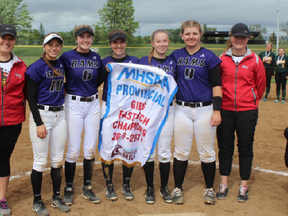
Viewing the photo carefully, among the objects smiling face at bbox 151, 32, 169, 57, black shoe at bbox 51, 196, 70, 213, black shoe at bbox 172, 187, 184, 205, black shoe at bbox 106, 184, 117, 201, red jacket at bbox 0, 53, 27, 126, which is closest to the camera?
red jacket at bbox 0, 53, 27, 126

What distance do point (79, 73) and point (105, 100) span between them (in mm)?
513

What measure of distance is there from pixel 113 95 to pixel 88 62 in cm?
54

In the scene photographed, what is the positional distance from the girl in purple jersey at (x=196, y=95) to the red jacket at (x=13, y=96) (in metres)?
1.93

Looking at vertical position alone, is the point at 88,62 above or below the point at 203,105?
above

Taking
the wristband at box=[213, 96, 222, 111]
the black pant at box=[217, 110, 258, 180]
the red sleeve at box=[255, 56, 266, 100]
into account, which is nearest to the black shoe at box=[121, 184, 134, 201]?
the black pant at box=[217, 110, 258, 180]

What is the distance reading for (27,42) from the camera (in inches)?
2036

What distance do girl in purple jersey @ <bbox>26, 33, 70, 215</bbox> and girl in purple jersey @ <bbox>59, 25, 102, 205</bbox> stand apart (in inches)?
5.0

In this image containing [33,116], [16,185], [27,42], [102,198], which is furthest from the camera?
[27,42]

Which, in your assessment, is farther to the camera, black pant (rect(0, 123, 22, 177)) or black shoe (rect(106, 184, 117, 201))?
black shoe (rect(106, 184, 117, 201))

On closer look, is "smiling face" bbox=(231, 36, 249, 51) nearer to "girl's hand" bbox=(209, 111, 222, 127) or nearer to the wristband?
the wristband

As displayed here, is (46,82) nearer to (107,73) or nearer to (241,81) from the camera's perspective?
(107,73)

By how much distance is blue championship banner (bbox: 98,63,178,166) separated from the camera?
11.7 ft

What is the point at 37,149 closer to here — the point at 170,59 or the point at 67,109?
the point at 67,109

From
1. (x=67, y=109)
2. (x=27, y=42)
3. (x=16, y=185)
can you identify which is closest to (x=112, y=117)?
Result: (x=67, y=109)
